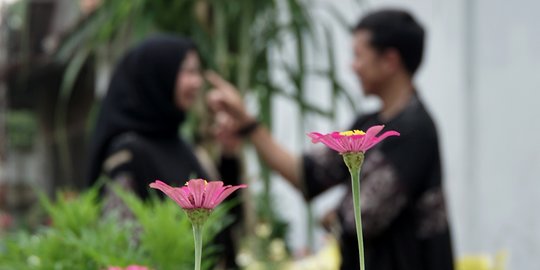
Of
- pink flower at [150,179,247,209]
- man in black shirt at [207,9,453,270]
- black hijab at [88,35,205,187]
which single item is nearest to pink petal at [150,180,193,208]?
pink flower at [150,179,247,209]

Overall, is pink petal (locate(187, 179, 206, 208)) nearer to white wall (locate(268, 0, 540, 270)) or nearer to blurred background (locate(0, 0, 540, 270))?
blurred background (locate(0, 0, 540, 270))

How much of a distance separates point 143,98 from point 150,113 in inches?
2.2

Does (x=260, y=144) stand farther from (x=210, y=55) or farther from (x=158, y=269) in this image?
(x=158, y=269)

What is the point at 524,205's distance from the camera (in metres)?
2.74

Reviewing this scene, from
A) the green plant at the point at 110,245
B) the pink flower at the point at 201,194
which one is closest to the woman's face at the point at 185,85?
the green plant at the point at 110,245

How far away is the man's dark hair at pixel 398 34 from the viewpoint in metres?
1.98

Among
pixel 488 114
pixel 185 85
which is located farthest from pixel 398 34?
pixel 488 114

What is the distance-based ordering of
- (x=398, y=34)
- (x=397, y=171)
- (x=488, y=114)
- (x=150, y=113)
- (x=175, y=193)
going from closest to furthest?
(x=175, y=193) < (x=397, y=171) < (x=398, y=34) < (x=150, y=113) < (x=488, y=114)

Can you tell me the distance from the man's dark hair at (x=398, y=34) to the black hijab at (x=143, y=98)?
0.47m

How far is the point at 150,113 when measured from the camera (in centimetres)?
216

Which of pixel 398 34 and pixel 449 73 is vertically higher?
pixel 449 73

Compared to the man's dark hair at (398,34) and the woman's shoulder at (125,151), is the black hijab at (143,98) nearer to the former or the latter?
the woman's shoulder at (125,151)

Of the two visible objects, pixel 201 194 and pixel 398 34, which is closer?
pixel 201 194

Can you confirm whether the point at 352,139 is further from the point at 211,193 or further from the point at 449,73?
the point at 449,73
